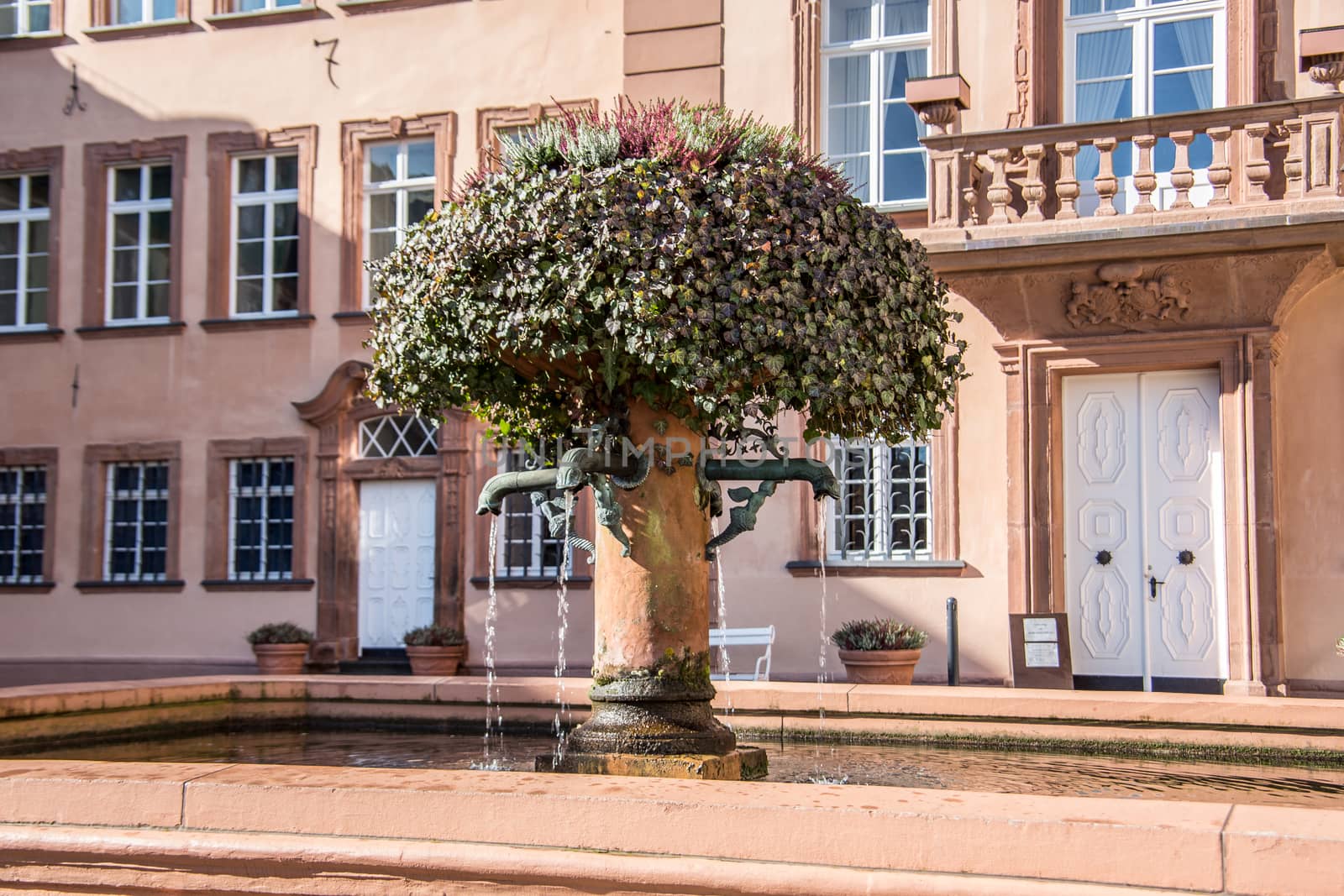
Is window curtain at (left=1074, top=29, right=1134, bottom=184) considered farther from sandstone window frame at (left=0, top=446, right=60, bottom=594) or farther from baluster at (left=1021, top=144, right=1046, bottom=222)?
sandstone window frame at (left=0, top=446, right=60, bottom=594)

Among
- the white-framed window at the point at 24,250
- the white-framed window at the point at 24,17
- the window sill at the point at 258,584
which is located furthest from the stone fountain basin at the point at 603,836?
the white-framed window at the point at 24,17

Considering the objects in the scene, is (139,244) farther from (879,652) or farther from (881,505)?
(879,652)

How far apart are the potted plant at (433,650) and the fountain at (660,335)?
953 cm

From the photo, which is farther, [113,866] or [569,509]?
[569,509]

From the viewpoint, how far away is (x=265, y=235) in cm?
1689

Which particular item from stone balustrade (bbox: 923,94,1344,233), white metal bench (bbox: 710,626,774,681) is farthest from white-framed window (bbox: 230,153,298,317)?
stone balustrade (bbox: 923,94,1344,233)

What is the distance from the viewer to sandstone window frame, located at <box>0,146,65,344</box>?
1733 cm

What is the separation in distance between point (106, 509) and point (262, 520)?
6.17 ft

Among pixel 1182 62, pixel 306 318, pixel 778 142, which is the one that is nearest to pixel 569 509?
pixel 778 142

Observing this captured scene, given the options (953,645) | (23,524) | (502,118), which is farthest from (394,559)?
(953,645)

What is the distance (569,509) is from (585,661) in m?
9.68

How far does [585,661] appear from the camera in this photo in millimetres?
14953

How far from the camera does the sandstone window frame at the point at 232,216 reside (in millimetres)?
16484

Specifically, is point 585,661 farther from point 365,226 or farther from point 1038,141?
point 1038,141
